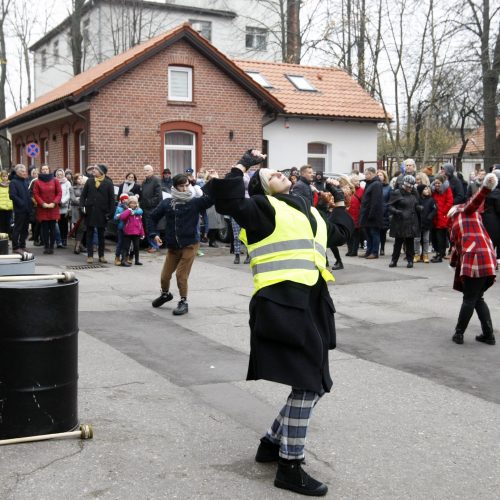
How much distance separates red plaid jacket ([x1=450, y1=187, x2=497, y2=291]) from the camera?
27.0 ft

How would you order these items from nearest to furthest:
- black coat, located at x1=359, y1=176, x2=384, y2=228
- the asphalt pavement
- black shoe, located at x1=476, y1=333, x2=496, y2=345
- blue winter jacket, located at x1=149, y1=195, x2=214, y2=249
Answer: the asphalt pavement
black shoe, located at x1=476, y1=333, x2=496, y2=345
blue winter jacket, located at x1=149, y1=195, x2=214, y2=249
black coat, located at x1=359, y1=176, x2=384, y2=228

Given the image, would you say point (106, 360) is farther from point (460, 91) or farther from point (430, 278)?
point (460, 91)

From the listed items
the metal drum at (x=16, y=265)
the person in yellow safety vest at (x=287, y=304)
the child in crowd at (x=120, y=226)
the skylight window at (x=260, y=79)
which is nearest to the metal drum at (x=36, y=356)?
the metal drum at (x=16, y=265)

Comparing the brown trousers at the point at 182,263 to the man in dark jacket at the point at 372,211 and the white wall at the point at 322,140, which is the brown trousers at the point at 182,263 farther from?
the white wall at the point at 322,140

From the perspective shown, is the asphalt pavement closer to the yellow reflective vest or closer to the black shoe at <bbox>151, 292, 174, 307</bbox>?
the black shoe at <bbox>151, 292, 174, 307</bbox>

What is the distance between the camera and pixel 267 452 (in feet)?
15.8

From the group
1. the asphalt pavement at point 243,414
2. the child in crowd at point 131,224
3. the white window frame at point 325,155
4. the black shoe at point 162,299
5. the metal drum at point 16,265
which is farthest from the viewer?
the white window frame at point 325,155

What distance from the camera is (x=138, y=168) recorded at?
80.3ft

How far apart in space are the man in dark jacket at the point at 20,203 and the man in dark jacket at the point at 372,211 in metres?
7.15

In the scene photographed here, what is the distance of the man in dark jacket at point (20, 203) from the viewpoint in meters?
16.9

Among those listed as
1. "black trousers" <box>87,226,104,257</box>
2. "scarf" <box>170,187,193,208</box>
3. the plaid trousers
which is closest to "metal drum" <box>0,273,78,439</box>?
the plaid trousers

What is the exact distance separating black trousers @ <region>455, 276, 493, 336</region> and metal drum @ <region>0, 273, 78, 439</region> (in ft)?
15.8

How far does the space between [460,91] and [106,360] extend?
26.3 m

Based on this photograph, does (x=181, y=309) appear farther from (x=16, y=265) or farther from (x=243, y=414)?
(x=243, y=414)
